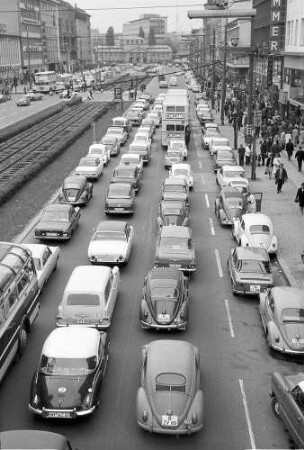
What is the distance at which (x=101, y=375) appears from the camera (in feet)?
45.8

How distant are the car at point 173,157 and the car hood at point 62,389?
27743mm

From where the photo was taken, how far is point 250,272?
1967cm

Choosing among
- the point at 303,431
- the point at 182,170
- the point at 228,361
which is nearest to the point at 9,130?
the point at 182,170

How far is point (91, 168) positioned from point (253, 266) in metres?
19.0

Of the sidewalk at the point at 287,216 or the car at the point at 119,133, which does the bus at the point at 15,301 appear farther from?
the car at the point at 119,133

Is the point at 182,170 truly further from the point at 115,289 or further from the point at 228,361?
the point at 228,361

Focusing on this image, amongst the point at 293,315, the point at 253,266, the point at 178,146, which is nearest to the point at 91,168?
the point at 178,146

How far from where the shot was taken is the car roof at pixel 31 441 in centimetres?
1043

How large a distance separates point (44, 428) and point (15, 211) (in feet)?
58.3

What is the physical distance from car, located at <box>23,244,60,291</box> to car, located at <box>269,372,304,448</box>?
30.4 ft

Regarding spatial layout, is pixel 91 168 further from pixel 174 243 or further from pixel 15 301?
pixel 15 301

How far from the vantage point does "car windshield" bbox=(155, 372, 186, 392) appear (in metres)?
12.8

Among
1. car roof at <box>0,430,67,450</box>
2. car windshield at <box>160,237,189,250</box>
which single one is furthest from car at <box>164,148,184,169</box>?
car roof at <box>0,430,67,450</box>

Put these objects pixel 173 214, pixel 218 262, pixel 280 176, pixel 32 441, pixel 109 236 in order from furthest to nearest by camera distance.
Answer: pixel 280 176 → pixel 173 214 → pixel 218 262 → pixel 109 236 → pixel 32 441
